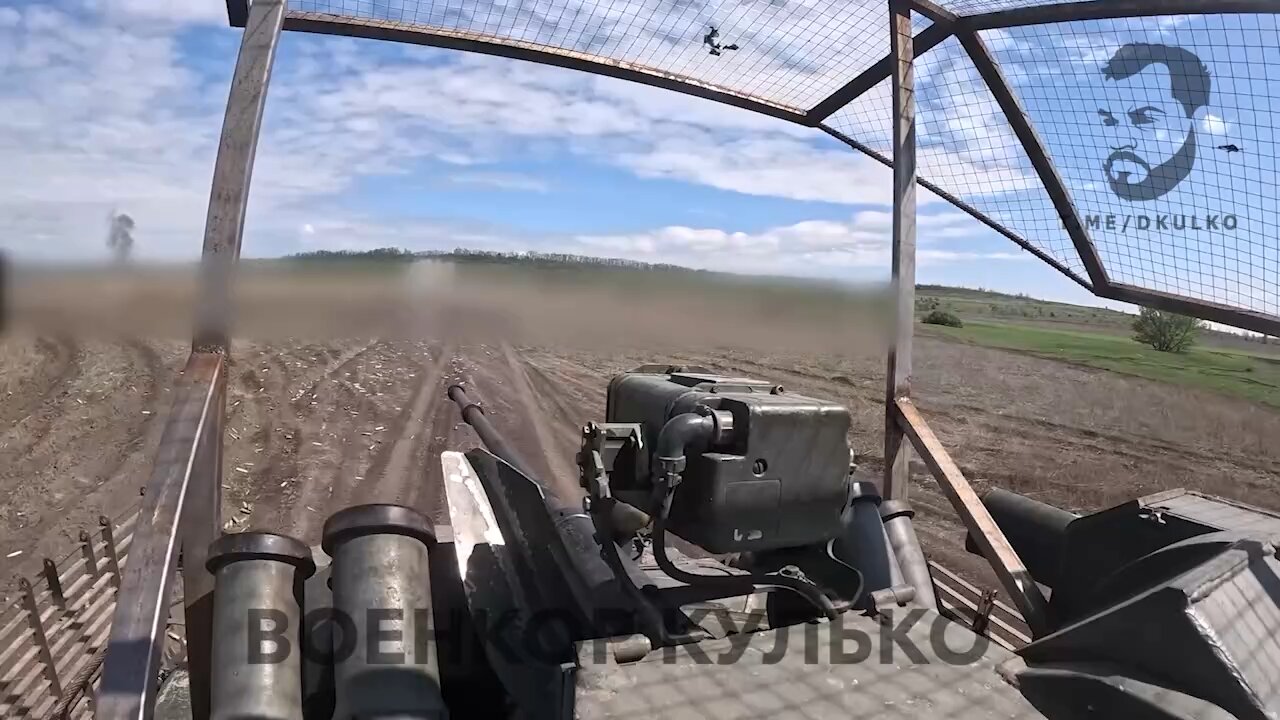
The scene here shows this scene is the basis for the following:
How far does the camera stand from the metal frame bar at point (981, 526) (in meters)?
4.45

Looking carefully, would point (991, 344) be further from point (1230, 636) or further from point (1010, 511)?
point (1230, 636)

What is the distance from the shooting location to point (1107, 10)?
4363 mm

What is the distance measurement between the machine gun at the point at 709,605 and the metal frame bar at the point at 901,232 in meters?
1.12

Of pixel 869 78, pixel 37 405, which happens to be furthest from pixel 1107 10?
pixel 37 405

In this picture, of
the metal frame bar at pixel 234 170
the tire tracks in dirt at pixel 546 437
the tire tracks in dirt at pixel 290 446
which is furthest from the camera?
the tire tracks in dirt at pixel 546 437

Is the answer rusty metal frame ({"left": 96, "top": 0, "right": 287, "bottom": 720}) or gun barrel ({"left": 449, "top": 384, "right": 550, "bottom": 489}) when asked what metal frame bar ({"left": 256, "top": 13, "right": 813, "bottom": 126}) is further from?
gun barrel ({"left": 449, "top": 384, "right": 550, "bottom": 489})

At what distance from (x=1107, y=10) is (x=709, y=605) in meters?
3.69

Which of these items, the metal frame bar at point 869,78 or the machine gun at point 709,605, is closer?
the machine gun at point 709,605

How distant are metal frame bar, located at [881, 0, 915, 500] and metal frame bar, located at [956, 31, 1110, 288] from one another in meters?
0.41

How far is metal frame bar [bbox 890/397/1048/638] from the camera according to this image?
445 cm

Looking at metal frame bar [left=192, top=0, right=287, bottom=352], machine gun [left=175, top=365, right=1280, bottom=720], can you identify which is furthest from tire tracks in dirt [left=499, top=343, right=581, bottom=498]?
metal frame bar [left=192, top=0, right=287, bottom=352]

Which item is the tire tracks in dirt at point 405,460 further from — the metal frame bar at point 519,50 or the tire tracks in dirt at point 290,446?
the metal frame bar at point 519,50

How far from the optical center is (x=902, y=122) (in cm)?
566

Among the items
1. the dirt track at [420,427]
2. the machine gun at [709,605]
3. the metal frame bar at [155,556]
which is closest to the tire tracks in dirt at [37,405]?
the dirt track at [420,427]
